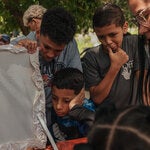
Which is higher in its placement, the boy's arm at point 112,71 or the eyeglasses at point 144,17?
the eyeglasses at point 144,17

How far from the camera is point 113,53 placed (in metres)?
2.77

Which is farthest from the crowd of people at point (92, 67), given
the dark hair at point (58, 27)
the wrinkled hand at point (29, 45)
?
the wrinkled hand at point (29, 45)

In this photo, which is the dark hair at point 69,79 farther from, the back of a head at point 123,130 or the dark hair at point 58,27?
the back of a head at point 123,130

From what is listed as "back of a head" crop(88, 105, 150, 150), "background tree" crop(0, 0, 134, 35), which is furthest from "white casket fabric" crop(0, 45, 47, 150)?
"background tree" crop(0, 0, 134, 35)

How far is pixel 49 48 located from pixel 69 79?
0.29 meters

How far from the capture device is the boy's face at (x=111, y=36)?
2768 millimetres

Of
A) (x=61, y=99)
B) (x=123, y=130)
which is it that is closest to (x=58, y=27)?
(x=61, y=99)

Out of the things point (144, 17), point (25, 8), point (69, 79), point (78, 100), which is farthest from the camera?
point (25, 8)

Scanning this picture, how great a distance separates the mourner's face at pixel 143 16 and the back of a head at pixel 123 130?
4.62 ft

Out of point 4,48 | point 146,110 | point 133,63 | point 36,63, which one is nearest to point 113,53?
point 133,63

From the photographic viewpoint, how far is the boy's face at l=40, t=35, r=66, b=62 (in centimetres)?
265

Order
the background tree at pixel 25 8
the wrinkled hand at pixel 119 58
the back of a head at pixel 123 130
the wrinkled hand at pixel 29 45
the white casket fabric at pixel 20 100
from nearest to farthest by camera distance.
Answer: the back of a head at pixel 123 130
the white casket fabric at pixel 20 100
the wrinkled hand at pixel 29 45
the wrinkled hand at pixel 119 58
the background tree at pixel 25 8

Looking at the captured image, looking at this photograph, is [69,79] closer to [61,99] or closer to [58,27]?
[61,99]

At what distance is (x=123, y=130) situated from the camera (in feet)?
3.84
